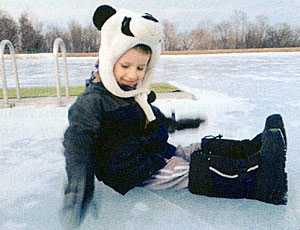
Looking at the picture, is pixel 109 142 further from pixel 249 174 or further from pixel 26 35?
pixel 26 35

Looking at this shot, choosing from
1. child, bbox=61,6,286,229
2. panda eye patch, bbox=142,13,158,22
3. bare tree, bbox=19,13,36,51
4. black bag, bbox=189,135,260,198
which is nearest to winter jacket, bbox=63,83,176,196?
child, bbox=61,6,286,229

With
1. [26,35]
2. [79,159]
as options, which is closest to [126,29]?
[79,159]

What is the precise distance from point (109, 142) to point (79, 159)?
0.21 meters

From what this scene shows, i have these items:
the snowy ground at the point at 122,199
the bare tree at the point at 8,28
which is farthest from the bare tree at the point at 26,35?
the snowy ground at the point at 122,199

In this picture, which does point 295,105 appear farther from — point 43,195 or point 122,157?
point 43,195

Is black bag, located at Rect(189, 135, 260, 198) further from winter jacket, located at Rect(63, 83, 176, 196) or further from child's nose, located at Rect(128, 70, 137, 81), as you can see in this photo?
child's nose, located at Rect(128, 70, 137, 81)

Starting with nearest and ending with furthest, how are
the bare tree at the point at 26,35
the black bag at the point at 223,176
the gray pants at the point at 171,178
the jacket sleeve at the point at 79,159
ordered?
the jacket sleeve at the point at 79,159 → the black bag at the point at 223,176 → the gray pants at the point at 171,178 → the bare tree at the point at 26,35

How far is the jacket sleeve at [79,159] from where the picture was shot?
109 centimetres

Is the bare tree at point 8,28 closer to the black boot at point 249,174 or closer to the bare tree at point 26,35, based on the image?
the bare tree at point 26,35

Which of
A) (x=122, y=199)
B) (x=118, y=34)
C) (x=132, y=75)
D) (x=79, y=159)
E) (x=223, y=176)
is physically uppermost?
(x=118, y=34)

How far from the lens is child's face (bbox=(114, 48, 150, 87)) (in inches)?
50.3

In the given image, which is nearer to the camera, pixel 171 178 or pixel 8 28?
pixel 171 178

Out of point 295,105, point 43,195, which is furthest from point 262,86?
point 43,195

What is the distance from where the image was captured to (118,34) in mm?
1239
